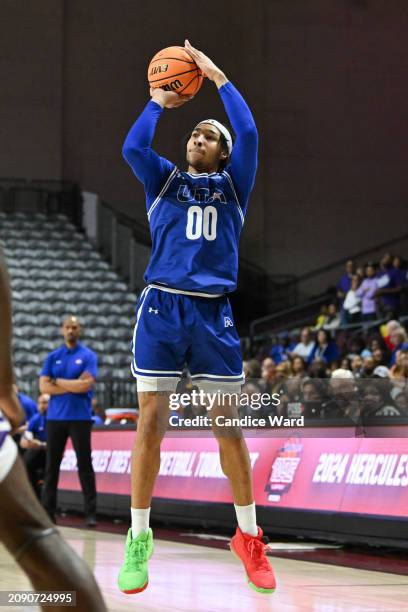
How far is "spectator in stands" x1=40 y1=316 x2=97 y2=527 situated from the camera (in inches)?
424

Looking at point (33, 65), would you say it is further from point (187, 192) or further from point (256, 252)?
point (187, 192)

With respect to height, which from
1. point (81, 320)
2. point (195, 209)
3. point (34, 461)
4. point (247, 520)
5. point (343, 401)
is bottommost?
point (34, 461)

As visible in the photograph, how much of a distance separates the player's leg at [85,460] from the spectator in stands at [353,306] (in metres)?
8.55

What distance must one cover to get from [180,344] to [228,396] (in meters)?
0.35

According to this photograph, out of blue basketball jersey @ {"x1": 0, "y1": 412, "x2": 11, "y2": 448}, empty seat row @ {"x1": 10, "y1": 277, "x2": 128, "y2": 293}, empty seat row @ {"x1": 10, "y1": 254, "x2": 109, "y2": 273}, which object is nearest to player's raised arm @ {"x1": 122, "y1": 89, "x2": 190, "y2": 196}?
blue basketball jersey @ {"x1": 0, "y1": 412, "x2": 11, "y2": 448}

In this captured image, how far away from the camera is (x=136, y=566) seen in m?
5.27

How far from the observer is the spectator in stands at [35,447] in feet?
41.8

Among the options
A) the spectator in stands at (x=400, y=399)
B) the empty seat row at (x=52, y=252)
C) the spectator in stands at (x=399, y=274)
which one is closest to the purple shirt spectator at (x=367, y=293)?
the spectator in stands at (x=399, y=274)

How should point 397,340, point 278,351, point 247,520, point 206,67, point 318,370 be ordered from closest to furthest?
point 247,520 < point 206,67 < point 318,370 < point 397,340 < point 278,351

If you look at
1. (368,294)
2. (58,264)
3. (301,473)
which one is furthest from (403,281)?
(301,473)

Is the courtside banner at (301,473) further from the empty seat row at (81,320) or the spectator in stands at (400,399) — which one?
the empty seat row at (81,320)

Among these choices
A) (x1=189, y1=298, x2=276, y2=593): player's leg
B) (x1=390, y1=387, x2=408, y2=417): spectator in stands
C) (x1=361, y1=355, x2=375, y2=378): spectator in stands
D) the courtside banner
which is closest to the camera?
(x1=189, y1=298, x2=276, y2=593): player's leg

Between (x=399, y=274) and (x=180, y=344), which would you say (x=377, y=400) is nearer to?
(x=180, y=344)

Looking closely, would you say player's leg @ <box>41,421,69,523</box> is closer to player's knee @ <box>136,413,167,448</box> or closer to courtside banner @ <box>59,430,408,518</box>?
courtside banner @ <box>59,430,408,518</box>
